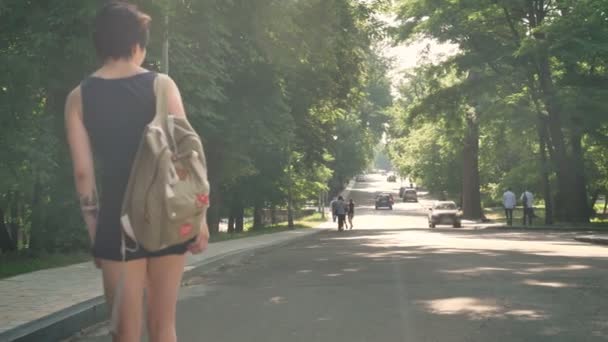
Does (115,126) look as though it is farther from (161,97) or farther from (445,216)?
(445,216)

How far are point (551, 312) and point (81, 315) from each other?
176 inches

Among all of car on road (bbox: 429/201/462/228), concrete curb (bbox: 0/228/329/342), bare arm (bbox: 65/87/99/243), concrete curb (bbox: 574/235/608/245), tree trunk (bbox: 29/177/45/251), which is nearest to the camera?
bare arm (bbox: 65/87/99/243)

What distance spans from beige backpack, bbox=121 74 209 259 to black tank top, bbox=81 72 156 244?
0.36 ft

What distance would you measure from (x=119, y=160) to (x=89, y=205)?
0.25 metres

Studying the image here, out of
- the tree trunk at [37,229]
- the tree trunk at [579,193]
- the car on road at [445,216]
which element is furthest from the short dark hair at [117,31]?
the car on road at [445,216]

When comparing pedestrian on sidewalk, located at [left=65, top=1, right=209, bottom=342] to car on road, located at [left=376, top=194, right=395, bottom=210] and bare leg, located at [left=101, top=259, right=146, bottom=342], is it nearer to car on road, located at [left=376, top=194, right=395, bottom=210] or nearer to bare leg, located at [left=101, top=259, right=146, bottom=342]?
bare leg, located at [left=101, top=259, right=146, bottom=342]

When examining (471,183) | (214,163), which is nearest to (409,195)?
(471,183)

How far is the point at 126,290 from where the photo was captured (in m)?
3.20

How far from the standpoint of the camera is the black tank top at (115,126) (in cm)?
318

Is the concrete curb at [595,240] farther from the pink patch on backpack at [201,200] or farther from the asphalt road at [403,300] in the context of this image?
the pink patch on backpack at [201,200]

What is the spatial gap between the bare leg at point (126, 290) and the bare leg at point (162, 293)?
51 mm

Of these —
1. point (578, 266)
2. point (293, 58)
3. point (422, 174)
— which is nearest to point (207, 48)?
point (293, 58)

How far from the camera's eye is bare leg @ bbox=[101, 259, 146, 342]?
10.4 ft

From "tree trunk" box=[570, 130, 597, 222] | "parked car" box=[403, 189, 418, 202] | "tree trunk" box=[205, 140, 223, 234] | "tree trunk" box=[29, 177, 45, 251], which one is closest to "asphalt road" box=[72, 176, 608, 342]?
"tree trunk" box=[29, 177, 45, 251]
